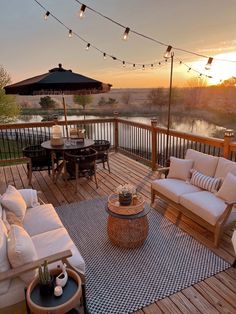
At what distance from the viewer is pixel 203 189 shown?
3387 millimetres

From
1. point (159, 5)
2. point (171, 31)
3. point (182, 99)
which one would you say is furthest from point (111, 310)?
point (171, 31)

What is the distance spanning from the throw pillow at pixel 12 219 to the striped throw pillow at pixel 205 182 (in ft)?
7.86

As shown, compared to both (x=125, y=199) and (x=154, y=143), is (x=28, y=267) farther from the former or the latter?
(x=154, y=143)

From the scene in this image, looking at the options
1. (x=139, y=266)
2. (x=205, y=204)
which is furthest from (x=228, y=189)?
(x=139, y=266)

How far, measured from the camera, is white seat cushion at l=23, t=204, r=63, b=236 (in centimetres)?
251

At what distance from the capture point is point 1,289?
166 centimetres

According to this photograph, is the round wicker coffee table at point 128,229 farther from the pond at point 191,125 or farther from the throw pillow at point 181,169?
the pond at point 191,125

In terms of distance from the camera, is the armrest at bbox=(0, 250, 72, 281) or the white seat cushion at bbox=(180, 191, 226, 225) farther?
the white seat cushion at bbox=(180, 191, 226, 225)

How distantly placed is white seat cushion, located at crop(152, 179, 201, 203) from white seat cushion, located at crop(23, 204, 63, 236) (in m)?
1.62

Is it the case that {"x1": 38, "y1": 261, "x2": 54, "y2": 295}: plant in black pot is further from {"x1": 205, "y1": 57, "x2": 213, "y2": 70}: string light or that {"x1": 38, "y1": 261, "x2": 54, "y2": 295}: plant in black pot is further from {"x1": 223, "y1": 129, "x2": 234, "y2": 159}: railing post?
{"x1": 205, "y1": 57, "x2": 213, "y2": 70}: string light

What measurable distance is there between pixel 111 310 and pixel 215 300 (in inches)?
36.2

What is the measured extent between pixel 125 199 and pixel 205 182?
4.22 feet

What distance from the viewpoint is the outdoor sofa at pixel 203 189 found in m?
2.80

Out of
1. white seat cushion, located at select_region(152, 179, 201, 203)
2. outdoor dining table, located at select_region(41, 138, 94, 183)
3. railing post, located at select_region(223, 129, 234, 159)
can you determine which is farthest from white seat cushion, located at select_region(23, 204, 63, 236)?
railing post, located at select_region(223, 129, 234, 159)
